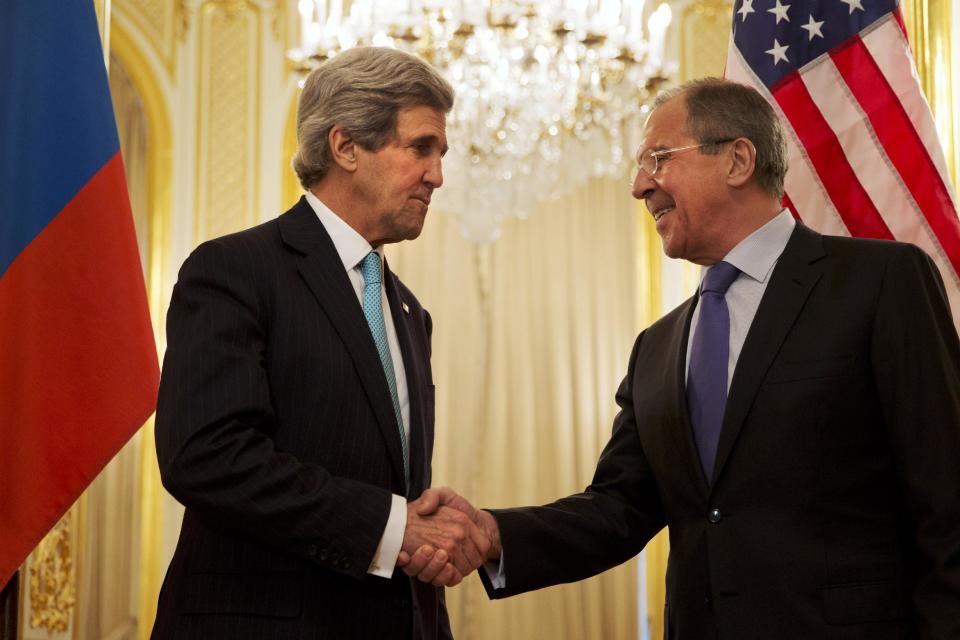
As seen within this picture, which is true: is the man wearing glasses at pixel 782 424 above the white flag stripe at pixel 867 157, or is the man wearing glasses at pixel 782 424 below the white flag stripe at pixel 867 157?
below

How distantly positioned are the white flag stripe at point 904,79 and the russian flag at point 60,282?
2.04m

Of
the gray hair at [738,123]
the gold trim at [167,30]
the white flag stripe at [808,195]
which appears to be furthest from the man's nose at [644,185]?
the gold trim at [167,30]

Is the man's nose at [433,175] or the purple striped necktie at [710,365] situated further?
the man's nose at [433,175]

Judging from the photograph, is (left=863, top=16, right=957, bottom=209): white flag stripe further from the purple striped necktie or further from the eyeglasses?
the purple striped necktie

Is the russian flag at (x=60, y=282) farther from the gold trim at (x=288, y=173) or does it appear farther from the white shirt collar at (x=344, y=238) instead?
the gold trim at (x=288, y=173)

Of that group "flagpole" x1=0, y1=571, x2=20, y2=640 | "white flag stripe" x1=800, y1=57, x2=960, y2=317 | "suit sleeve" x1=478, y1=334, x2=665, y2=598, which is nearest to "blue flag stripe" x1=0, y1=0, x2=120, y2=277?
"flagpole" x1=0, y1=571, x2=20, y2=640

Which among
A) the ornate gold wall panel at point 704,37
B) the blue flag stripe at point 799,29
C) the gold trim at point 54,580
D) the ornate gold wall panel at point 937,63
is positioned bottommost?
the gold trim at point 54,580

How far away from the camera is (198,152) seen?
7.24 m

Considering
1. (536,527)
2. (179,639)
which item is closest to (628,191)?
(536,527)

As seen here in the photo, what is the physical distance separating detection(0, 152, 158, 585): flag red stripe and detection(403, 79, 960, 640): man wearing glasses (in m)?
0.81

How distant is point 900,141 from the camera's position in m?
3.09

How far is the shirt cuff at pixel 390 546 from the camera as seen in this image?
2.13 metres

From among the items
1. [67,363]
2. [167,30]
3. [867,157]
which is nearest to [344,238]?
[67,363]

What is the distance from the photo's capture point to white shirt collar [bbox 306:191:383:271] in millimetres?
2404
